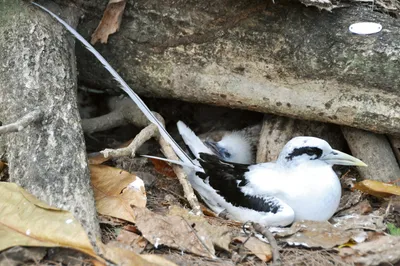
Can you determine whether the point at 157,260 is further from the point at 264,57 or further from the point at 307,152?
the point at 264,57

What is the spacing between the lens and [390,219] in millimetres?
4199

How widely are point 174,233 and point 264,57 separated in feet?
4.83

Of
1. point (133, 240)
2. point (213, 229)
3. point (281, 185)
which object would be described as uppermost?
point (281, 185)

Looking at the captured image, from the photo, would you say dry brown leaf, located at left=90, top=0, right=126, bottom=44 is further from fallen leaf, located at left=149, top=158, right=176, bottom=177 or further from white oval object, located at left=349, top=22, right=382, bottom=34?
white oval object, located at left=349, top=22, right=382, bottom=34

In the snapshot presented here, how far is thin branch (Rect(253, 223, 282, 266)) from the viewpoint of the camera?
3457mm

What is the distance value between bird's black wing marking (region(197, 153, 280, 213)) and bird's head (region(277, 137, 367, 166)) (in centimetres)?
33

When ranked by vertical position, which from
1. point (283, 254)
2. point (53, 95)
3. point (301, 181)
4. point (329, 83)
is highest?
point (329, 83)

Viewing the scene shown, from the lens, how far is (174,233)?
3.61 meters

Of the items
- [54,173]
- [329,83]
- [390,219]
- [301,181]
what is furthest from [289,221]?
[54,173]

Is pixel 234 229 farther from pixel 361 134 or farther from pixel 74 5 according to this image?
pixel 74 5

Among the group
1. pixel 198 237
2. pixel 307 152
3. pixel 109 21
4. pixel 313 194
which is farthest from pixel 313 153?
pixel 109 21

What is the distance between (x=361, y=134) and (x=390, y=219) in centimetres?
71

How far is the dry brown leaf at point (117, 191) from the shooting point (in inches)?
151

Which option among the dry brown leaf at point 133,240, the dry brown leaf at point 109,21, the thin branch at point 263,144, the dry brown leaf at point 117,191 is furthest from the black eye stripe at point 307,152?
the dry brown leaf at point 109,21
